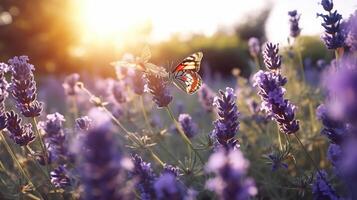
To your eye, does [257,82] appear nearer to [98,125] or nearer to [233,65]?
[98,125]

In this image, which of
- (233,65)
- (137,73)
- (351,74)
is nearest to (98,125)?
(351,74)

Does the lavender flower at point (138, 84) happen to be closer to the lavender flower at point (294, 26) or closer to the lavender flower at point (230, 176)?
the lavender flower at point (294, 26)

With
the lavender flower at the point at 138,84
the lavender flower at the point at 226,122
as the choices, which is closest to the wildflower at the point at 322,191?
the lavender flower at the point at 226,122

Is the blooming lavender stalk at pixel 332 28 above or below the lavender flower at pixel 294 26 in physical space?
below

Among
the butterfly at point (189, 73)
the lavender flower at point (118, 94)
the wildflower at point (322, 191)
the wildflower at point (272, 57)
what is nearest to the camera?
the wildflower at point (322, 191)

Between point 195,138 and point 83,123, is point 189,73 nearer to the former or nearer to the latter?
point 83,123

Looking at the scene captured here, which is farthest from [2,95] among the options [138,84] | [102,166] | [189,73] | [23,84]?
[102,166]
